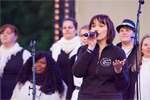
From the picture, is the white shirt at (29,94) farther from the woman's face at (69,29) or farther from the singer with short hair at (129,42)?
the singer with short hair at (129,42)

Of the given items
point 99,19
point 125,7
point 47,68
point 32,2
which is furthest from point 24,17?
point 99,19

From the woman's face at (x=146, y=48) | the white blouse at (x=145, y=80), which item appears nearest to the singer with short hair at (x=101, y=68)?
the white blouse at (x=145, y=80)

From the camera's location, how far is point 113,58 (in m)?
4.03

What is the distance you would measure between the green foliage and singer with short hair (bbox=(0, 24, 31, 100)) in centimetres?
1247

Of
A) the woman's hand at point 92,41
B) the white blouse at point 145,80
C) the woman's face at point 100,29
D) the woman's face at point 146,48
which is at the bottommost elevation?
the white blouse at point 145,80

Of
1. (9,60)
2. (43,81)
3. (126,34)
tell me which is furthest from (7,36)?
(126,34)

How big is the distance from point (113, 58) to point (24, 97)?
2.24 m

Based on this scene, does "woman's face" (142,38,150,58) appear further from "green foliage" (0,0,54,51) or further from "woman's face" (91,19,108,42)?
"green foliage" (0,0,54,51)

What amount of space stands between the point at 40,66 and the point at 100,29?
2.07 metres

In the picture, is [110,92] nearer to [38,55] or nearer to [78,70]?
[78,70]

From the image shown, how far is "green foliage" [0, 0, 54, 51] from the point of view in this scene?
20188mm

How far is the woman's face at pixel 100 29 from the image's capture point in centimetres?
409

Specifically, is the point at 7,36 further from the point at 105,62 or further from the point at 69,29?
the point at 105,62

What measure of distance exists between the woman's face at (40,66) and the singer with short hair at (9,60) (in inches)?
37.4
